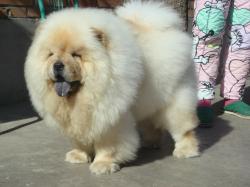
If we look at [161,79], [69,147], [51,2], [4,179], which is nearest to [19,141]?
[69,147]

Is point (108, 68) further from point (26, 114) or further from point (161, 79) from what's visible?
point (26, 114)

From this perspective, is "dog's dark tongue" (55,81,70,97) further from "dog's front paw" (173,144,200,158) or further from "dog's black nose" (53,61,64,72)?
"dog's front paw" (173,144,200,158)

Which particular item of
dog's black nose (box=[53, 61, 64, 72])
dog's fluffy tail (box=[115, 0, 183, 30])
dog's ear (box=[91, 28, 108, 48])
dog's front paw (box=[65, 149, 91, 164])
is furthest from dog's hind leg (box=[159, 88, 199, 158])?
dog's black nose (box=[53, 61, 64, 72])

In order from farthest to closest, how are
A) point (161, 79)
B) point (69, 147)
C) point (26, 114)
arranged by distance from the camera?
point (26, 114), point (69, 147), point (161, 79)

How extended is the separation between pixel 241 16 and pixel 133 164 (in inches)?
81.7

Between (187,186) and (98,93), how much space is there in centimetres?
77

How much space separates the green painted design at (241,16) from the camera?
4402mm

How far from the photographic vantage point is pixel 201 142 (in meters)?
3.75

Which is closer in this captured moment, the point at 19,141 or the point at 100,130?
the point at 100,130

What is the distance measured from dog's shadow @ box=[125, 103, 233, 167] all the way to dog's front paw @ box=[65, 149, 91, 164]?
0.28 m

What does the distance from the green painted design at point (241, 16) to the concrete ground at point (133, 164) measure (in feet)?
3.51

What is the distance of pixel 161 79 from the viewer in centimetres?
304

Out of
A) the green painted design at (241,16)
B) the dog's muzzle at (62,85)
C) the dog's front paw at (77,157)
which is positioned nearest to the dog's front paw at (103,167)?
the dog's front paw at (77,157)

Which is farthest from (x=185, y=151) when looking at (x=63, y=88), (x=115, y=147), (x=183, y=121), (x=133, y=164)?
(x=63, y=88)
